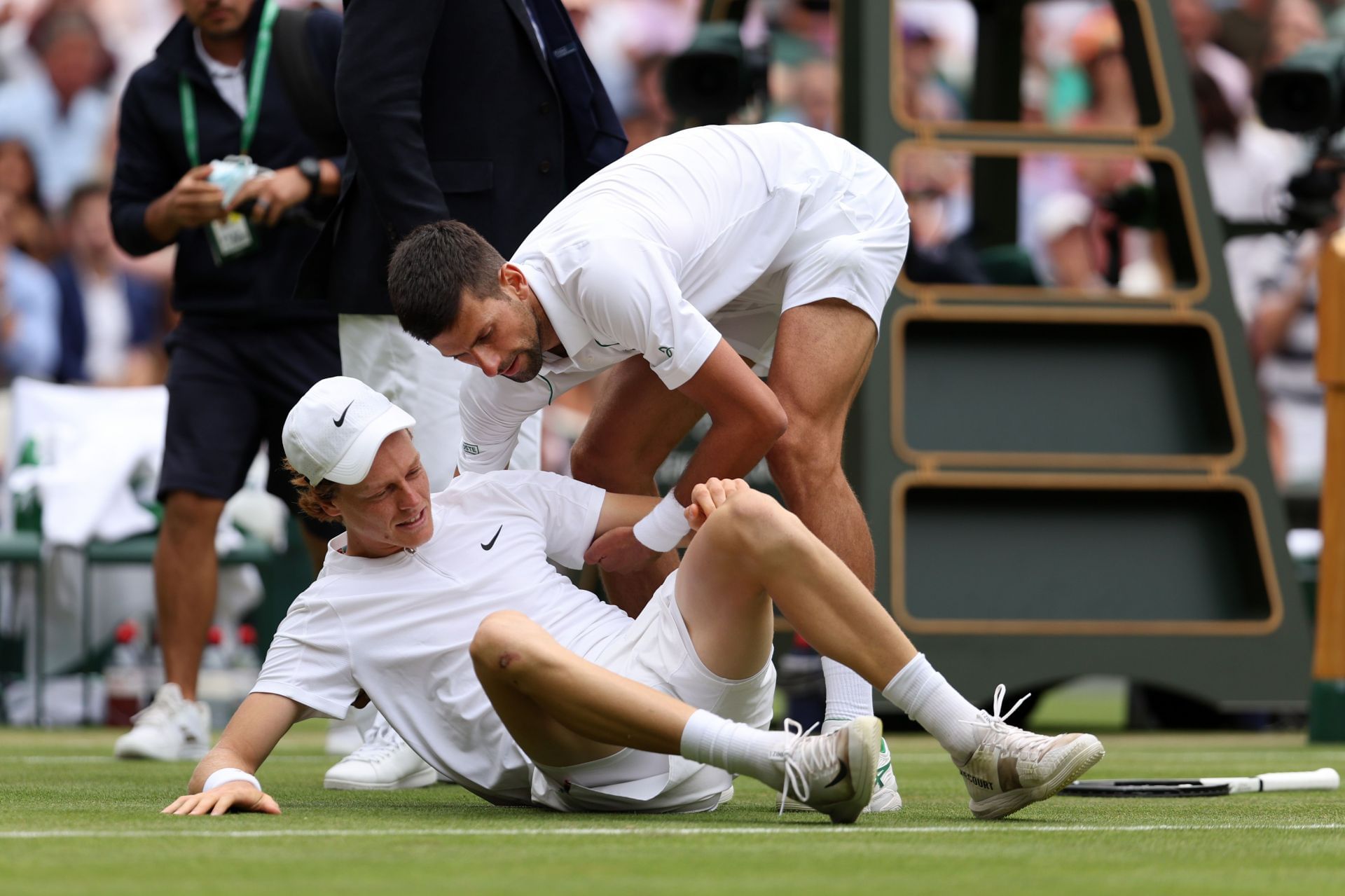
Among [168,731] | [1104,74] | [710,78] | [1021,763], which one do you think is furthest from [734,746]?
[1104,74]

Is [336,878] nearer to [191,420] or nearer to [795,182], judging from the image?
[795,182]

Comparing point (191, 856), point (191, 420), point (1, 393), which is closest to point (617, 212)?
point (191, 856)

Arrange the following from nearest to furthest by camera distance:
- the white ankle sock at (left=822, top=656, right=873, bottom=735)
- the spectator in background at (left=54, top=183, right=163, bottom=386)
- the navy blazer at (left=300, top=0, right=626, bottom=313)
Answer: the white ankle sock at (left=822, top=656, right=873, bottom=735), the navy blazer at (left=300, top=0, right=626, bottom=313), the spectator in background at (left=54, top=183, right=163, bottom=386)

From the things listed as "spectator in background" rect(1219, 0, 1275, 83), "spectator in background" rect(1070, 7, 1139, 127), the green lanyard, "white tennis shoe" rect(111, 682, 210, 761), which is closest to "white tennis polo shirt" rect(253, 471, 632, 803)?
"white tennis shoe" rect(111, 682, 210, 761)

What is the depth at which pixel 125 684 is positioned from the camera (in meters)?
8.17

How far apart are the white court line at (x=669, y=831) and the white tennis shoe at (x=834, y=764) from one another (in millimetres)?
71

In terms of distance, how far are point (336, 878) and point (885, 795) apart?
1.51 m

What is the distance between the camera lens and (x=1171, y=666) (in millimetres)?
7441

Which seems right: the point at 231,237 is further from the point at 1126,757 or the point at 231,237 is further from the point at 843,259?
the point at 1126,757

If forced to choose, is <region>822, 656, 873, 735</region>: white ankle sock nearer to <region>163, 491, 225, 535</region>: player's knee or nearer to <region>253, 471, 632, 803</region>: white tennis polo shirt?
<region>253, 471, 632, 803</region>: white tennis polo shirt

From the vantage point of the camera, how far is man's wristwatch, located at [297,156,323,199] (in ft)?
18.6

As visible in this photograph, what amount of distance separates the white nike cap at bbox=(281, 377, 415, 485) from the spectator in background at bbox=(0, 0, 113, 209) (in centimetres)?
769

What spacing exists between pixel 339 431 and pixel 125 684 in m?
4.67

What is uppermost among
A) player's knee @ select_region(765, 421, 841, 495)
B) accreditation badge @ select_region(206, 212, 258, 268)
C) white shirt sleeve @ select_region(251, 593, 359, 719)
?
player's knee @ select_region(765, 421, 841, 495)
